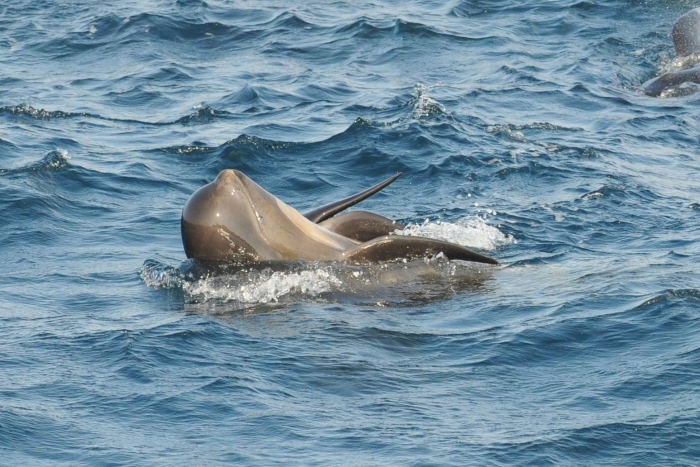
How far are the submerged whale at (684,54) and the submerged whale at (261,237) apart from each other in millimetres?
9223

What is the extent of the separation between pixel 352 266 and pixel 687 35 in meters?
12.3

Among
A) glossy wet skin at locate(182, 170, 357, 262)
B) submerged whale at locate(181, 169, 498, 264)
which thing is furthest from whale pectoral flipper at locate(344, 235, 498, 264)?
glossy wet skin at locate(182, 170, 357, 262)

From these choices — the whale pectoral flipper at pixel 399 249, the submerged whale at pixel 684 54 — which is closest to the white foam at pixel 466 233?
the whale pectoral flipper at pixel 399 249

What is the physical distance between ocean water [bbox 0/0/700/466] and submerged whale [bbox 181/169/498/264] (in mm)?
141

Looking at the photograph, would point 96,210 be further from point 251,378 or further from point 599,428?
point 599,428

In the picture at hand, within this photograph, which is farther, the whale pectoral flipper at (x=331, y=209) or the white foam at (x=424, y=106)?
the white foam at (x=424, y=106)

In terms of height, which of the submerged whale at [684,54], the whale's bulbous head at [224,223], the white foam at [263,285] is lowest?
the submerged whale at [684,54]

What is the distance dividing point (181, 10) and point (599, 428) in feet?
58.3

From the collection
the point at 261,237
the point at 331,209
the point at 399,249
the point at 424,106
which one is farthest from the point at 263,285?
the point at 424,106

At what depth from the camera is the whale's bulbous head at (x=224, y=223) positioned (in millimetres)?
9219

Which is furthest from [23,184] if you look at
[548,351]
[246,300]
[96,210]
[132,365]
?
[548,351]

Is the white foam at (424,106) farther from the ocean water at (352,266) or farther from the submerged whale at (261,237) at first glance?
the submerged whale at (261,237)

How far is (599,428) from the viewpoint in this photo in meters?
6.83

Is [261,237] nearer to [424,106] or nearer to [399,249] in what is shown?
[399,249]
